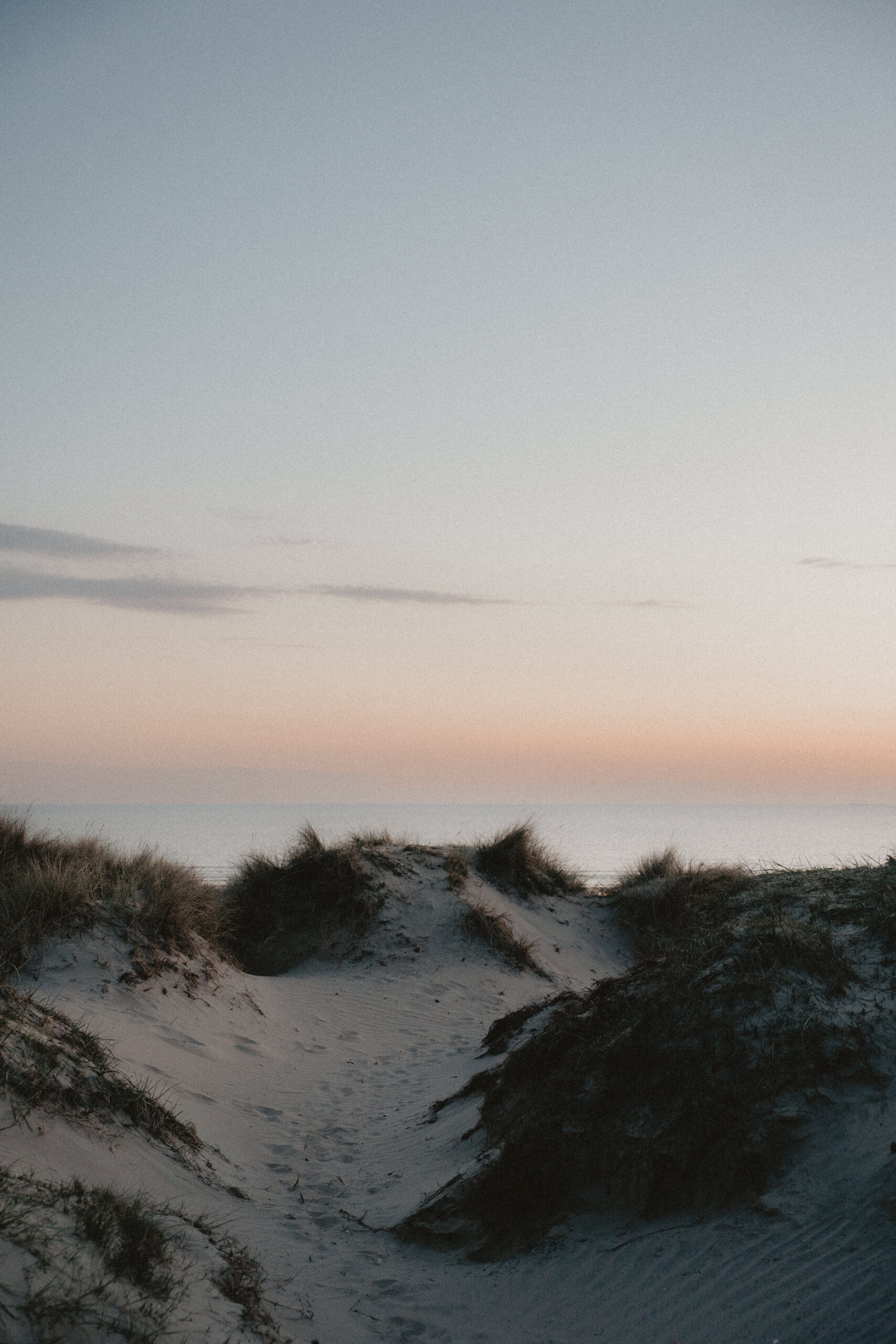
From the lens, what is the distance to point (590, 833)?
73562 millimetres

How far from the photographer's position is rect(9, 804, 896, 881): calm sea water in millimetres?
36094

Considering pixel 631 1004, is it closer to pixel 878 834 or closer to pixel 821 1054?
pixel 821 1054

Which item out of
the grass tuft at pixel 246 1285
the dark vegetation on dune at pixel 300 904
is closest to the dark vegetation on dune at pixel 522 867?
the dark vegetation on dune at pixel 300 904

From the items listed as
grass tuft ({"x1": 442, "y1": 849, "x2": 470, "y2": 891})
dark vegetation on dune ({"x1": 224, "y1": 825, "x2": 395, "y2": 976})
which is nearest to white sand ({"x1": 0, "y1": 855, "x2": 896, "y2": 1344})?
dark vegetation on dune ({"x1": 224, "y1": 825, "x2": 395, "y2": 976})

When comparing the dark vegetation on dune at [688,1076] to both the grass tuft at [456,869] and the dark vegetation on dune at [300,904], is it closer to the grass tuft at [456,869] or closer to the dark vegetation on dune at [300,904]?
the dark vegetation on dune at [300,904]

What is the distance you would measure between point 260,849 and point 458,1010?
5.25m

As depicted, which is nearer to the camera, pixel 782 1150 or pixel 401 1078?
pixel 782 1150

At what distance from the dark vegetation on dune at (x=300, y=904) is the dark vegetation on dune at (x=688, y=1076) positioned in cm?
704

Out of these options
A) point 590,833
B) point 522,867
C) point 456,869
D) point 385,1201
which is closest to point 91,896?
point 385,1201

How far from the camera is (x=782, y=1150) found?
14.6 feet

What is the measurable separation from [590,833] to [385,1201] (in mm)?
69661

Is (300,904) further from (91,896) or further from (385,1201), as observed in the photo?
(385,1201)

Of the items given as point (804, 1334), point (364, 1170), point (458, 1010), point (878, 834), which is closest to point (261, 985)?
point (458, 1010)

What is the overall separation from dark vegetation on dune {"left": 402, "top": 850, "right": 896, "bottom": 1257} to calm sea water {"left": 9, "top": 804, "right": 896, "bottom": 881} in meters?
3.21
